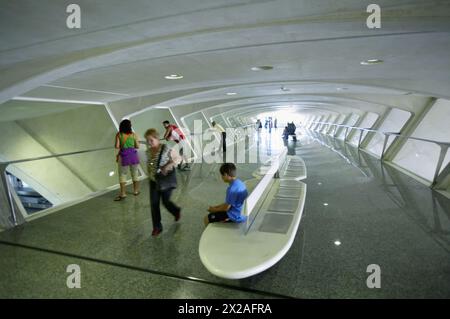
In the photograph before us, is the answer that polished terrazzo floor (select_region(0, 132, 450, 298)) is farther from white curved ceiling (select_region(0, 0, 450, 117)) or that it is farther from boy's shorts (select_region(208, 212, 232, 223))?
white curved ceiling (select_region(0, 0, 450, 117))

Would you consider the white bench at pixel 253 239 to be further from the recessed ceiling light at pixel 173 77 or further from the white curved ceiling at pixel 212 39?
the recessed ceiling light at pixel 173 77

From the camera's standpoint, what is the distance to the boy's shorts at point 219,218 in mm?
3177

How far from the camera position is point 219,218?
323 centimetres

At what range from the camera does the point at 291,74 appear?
19.6 feet

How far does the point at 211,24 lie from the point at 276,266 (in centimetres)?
262

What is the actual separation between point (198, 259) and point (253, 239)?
0.87 m

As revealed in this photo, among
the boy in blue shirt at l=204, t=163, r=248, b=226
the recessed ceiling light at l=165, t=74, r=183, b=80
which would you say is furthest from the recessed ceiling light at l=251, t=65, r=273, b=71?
the boy in blue shirt at l=204, t=163, r=248, b=226

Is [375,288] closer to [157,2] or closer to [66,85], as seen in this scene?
[157,2]

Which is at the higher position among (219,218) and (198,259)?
(219,218)

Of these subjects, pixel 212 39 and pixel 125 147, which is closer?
pixel 212 39

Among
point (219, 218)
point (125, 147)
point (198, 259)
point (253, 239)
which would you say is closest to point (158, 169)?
point (219, 218)

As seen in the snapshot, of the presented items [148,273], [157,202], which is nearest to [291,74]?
[157,202]

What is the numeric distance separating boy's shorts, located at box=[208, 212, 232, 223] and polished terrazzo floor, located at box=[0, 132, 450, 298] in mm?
498

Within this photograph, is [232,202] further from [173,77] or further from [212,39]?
[173,77]
